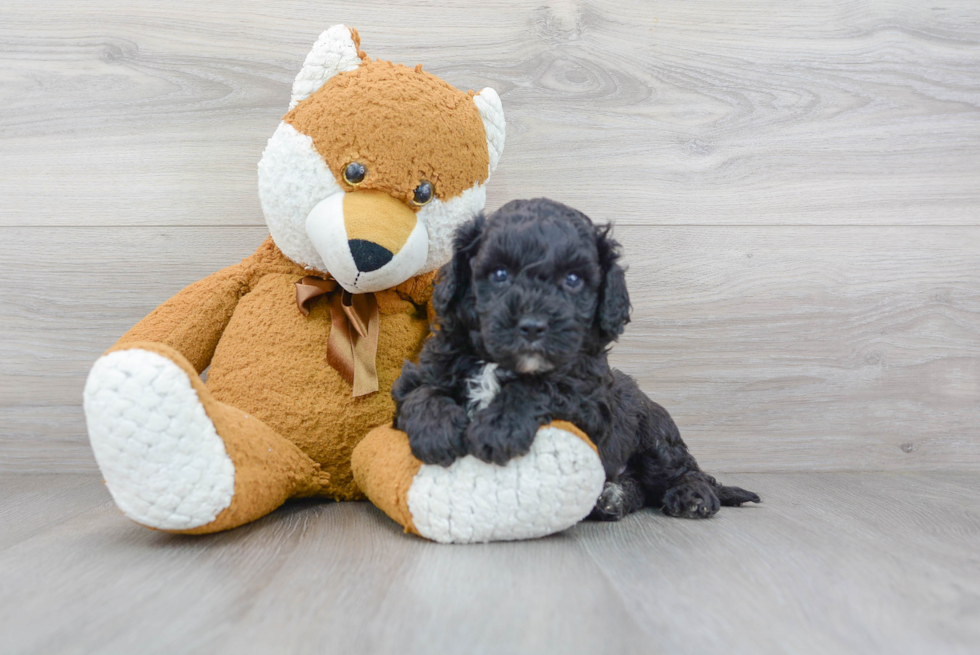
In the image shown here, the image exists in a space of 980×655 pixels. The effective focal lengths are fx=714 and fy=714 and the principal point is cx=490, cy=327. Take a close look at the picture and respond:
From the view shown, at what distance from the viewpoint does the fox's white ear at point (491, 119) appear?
4.71ft

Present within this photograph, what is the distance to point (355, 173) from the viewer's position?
4.26 feet

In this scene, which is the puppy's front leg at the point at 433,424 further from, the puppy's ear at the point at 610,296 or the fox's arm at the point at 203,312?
the fox's arm at the point at 203,312

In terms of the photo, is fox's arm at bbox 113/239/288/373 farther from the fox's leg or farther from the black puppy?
the black puppy

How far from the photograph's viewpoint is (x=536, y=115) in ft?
5.97

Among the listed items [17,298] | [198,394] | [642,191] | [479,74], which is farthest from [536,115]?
[17,298]

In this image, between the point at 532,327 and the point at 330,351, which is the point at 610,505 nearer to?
the point at 532,327

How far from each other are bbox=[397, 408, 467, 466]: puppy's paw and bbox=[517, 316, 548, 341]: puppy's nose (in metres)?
0.19

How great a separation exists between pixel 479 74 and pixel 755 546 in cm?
127

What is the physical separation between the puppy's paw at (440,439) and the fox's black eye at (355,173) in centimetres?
47

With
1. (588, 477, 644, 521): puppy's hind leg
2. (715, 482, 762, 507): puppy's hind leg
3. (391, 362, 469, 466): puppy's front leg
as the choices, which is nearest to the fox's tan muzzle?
(391, 362, 469, 466): puppy's front leg

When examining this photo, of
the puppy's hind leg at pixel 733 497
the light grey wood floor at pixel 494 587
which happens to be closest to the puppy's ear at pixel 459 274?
the light grey wood floor at pixel 494 587

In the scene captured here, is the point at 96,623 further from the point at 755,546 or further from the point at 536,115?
the point at 536,115

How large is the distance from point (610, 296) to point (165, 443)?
72 cm

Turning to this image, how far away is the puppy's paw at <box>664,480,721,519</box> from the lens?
137cm
